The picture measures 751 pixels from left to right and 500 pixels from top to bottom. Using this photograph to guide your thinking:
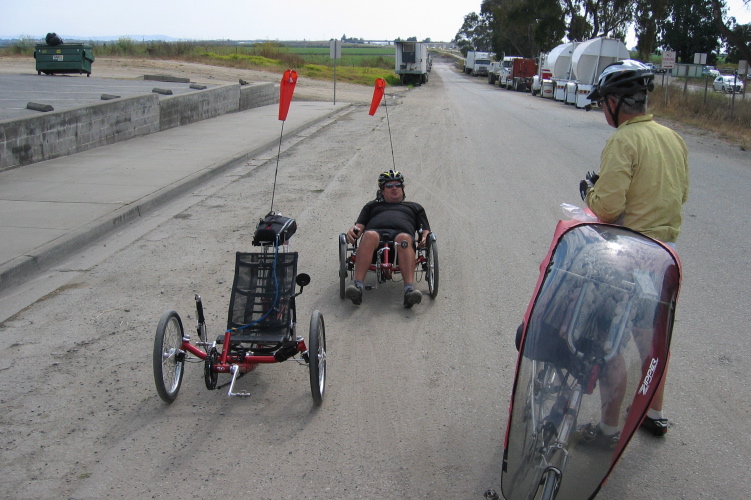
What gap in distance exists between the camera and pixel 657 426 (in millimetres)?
3914

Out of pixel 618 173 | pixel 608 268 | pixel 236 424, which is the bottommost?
pixel 236 424

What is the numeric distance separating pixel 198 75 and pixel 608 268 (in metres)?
36.5

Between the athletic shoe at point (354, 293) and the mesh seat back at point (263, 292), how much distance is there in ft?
3.05

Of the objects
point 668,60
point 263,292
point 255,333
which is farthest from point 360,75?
point 255,333

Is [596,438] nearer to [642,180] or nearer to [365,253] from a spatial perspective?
[642,180]

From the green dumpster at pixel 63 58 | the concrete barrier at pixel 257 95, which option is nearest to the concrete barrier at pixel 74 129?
the concrete barrier at pixel 257 95

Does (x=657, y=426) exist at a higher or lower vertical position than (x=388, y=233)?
lower

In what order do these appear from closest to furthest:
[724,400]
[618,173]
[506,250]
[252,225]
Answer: [618,173]
[724,400]
[506,250]
[252,225]

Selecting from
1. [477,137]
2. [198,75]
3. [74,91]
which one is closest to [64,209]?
[477,137]

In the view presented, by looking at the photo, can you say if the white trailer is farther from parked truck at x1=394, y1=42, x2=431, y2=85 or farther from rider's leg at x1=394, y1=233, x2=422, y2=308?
rider's leg at x1=394, y1=233, x2=422, y2=308

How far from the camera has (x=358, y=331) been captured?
5504mm

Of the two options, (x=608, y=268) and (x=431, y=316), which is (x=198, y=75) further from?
(x=608, y=268)

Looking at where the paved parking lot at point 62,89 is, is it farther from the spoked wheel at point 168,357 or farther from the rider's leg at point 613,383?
the rider's leg at point 613,383

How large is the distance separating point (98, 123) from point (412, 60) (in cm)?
4104
